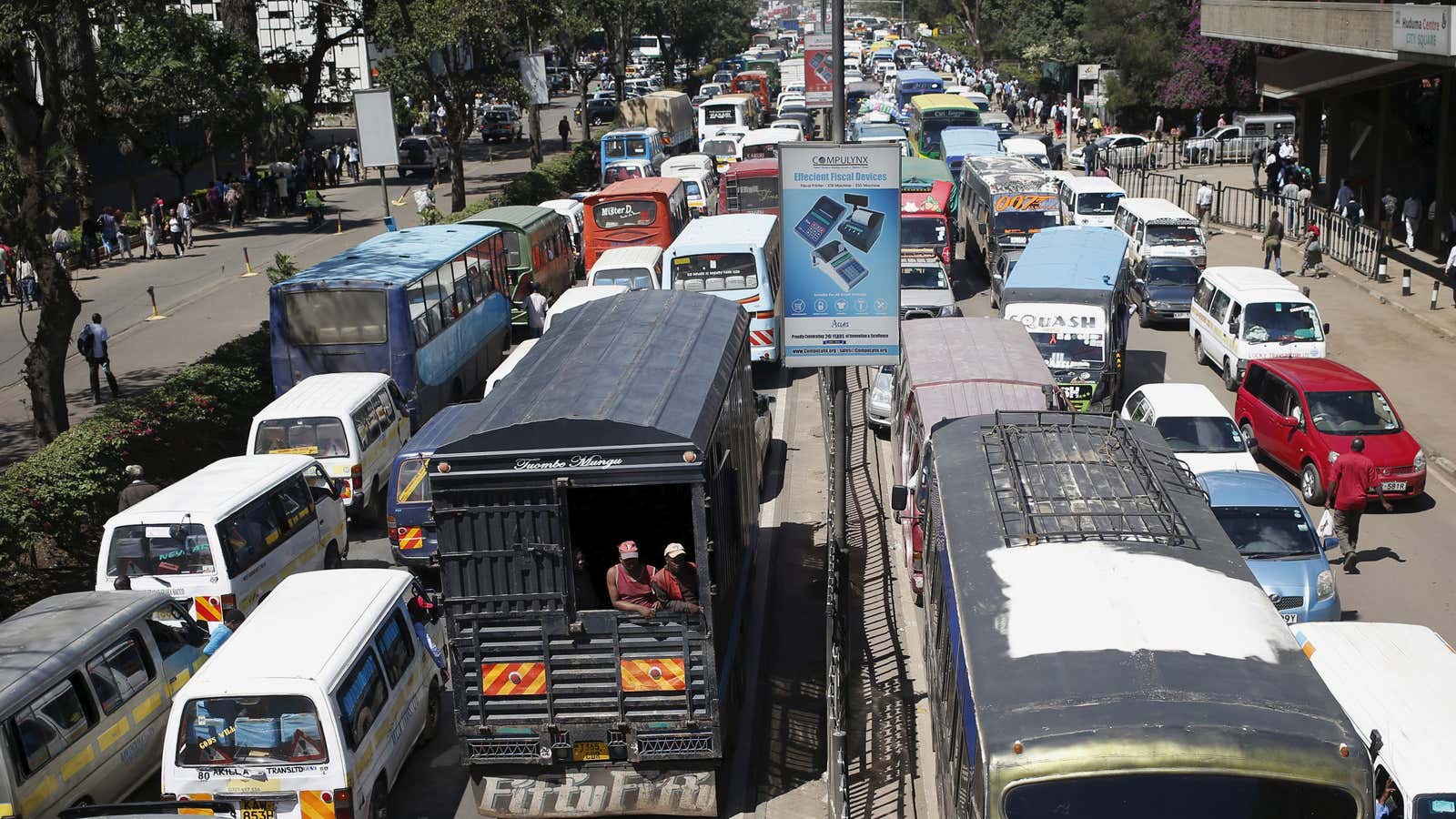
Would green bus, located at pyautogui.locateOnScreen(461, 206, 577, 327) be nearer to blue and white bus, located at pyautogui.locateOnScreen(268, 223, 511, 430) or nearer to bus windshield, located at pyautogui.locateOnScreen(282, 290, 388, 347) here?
blue and white bus, located at pyautogui.locateOnScreen(268, 223, 511, 430)

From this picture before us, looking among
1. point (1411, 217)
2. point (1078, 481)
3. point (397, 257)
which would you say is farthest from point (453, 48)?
point (1078, 481)

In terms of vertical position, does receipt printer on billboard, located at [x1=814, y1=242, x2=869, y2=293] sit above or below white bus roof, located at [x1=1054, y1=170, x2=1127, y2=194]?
above

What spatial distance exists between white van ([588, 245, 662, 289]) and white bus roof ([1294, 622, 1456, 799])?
16.2 m

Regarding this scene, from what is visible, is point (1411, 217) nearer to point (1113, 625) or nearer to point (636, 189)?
point (636, 189)

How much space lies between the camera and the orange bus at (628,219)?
30109mm

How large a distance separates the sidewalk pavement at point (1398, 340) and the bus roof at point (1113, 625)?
41.4 ft

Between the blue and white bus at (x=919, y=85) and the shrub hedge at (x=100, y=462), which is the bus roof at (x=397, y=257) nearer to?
the shrub hedge at (x=100, y=462)

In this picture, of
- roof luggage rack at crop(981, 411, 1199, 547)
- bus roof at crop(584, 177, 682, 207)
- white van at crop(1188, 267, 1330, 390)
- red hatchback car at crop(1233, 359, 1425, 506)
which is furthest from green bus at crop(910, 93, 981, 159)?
roof luggage rack at crop(981, 411, 1199, 547)

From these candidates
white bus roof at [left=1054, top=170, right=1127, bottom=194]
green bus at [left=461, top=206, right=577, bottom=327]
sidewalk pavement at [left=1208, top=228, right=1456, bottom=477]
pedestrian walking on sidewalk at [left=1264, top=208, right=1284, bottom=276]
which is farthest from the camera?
white bus roof at [left=1054, top=170, right=1127, bottom=194]

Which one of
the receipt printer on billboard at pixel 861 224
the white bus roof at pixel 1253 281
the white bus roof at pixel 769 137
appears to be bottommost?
the white bus roof at pixel 1253 281

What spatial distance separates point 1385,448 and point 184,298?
92.7ft

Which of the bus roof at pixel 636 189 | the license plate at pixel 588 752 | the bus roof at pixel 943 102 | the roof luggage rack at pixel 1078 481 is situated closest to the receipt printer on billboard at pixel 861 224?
the roof luggage rack at pixel 1078 481

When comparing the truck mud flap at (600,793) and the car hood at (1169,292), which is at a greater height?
the car hood at (1169,292)

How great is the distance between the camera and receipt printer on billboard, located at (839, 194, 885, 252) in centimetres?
1494
